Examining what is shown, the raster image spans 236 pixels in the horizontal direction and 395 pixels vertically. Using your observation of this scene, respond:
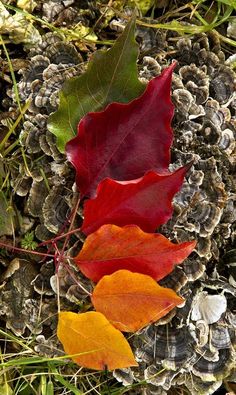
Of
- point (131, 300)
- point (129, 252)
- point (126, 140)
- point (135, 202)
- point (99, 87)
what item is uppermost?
point (99, 87)

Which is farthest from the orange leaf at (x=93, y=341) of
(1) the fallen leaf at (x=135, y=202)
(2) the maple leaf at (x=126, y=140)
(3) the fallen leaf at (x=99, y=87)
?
(3) the fallen leaf at (x=99, y=87)

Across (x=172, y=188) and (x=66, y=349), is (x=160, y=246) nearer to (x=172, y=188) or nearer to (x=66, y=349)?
(x=172, y=188)

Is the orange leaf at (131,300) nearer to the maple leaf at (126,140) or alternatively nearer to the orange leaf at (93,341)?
the orange leaf at (93,341)

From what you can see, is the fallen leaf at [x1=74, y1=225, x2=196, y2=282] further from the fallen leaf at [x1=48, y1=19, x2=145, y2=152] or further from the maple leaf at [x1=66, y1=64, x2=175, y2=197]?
the fallen leaf at [x1=48, y1=19, x2=145, y2=152]

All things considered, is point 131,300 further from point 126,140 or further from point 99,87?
point 99,87

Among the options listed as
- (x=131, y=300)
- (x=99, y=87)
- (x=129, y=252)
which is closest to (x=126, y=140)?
(x=99, y=87)

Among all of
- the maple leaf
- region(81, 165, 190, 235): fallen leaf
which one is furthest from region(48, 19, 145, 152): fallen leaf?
region(81, 165, 190, 235): fallen leaf
